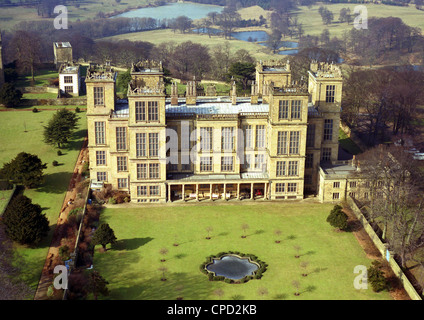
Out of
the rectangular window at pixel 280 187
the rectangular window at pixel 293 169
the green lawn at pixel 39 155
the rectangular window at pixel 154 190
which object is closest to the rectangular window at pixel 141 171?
the rectangular window at pixel 154 190

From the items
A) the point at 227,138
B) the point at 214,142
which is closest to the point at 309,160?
the point at 227,138

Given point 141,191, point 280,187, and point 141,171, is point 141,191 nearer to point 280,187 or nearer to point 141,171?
point 141,171

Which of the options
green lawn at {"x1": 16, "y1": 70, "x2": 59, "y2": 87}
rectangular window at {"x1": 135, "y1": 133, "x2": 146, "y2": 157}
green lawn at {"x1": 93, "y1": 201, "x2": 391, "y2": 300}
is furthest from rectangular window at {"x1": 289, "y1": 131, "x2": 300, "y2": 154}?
green lawn at {"x1": 16, "y1": 70, "x2": 59, "y2": 87}

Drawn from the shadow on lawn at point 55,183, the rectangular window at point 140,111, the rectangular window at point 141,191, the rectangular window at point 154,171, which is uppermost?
the rectangular window at point 140,111

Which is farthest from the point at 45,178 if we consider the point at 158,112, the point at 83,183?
the point at 158,112

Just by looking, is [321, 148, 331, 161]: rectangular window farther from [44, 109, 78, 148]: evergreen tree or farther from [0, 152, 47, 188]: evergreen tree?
[44, 109, 78, 148]: evergreen tree

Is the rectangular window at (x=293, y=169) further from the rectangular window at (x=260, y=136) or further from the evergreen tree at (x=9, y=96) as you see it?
the evergreen tree at (x=9, y=96)

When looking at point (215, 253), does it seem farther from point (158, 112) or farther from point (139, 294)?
point (158, 112)
